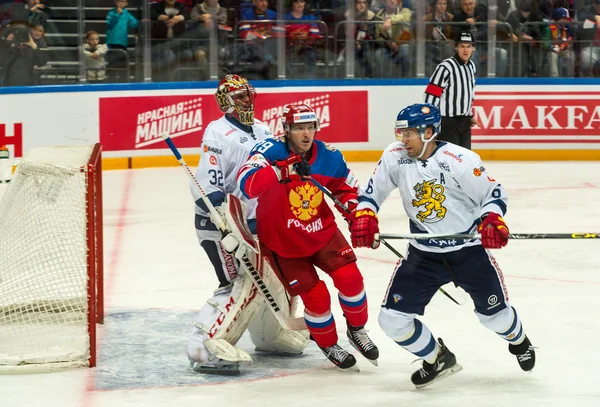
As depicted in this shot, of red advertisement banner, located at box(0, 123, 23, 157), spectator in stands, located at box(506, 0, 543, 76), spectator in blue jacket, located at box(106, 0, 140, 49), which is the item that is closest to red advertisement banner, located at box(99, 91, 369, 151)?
spectator in blue jacket, located at box(106, 0, 140, 49)

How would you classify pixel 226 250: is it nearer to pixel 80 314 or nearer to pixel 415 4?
pixel 80 314

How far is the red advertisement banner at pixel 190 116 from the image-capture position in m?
10.6

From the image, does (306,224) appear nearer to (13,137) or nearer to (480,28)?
(13,137)

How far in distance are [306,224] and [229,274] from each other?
0.46 m

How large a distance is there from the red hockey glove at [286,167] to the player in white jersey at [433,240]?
0.30 meters

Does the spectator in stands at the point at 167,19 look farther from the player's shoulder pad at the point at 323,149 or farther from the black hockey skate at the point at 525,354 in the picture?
the black hockey skate at the point at 525,354

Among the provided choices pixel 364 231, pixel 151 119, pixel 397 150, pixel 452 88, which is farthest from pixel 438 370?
pixel 151 119

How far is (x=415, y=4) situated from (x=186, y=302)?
6.48 metres

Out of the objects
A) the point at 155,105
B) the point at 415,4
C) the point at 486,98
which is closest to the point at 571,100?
the point at 486,98

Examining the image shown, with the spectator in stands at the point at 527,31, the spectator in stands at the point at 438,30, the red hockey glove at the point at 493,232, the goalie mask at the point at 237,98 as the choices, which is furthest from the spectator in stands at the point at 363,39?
the red hockey glove at the point at 493,232

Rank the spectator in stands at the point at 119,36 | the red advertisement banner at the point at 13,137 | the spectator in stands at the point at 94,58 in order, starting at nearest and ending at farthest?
the red advertisement banner at the point at 13,137
the spectator in stands at the point at 94,58
the spectator in stands at the point at 119,36

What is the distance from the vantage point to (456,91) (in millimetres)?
8133

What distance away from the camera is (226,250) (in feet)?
14.4

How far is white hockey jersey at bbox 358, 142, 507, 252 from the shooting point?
412 cm
